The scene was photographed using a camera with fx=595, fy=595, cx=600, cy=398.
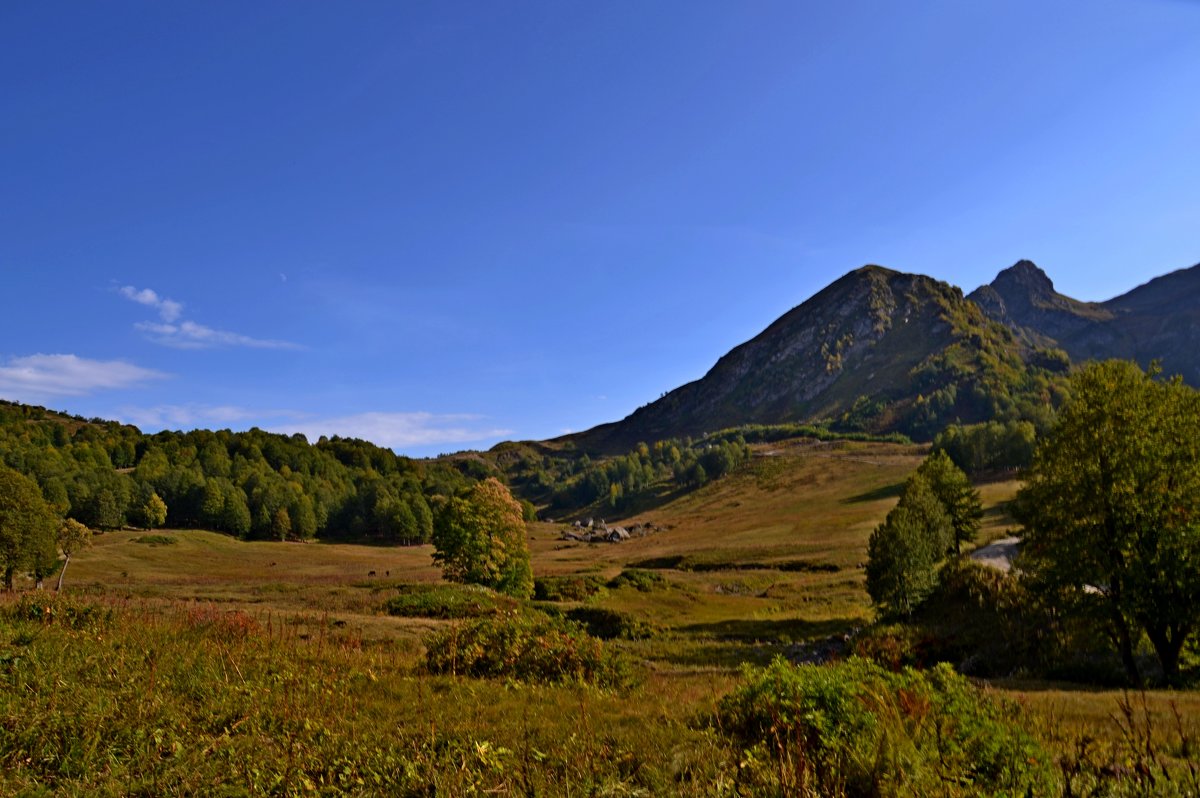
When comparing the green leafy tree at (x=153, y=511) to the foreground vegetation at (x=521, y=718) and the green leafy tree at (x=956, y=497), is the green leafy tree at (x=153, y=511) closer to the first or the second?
the foreground vegetation at (x=521, y=718)

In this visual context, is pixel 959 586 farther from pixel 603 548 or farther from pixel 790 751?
pixel 603 548

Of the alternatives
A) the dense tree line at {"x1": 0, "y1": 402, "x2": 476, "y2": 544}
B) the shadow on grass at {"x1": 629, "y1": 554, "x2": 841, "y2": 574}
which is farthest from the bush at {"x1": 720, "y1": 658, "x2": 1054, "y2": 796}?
the dense tree line at {"x1": 0, "y1": 402, "x2": 476, "y2": 544}

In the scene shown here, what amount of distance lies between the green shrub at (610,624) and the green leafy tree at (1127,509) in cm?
2429

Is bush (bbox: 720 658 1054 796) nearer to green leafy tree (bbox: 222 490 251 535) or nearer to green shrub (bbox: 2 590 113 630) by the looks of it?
green shrub (bbox: 2 590 113 630)

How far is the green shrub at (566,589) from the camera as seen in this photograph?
5359 centimetres

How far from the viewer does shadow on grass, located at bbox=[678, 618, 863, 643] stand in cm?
3962

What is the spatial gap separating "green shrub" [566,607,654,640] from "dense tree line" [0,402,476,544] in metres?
99.6

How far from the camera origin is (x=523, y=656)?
12086 millimetres

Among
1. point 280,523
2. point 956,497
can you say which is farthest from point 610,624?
point 280,523

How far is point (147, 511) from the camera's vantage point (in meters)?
124

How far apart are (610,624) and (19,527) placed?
1716 inches

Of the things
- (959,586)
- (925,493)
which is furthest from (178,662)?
(925,493)

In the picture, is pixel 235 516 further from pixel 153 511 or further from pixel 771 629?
pixel 771 629

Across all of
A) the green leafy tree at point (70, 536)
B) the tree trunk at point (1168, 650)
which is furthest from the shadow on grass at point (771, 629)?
the green leafy tree at point (70, 536)
